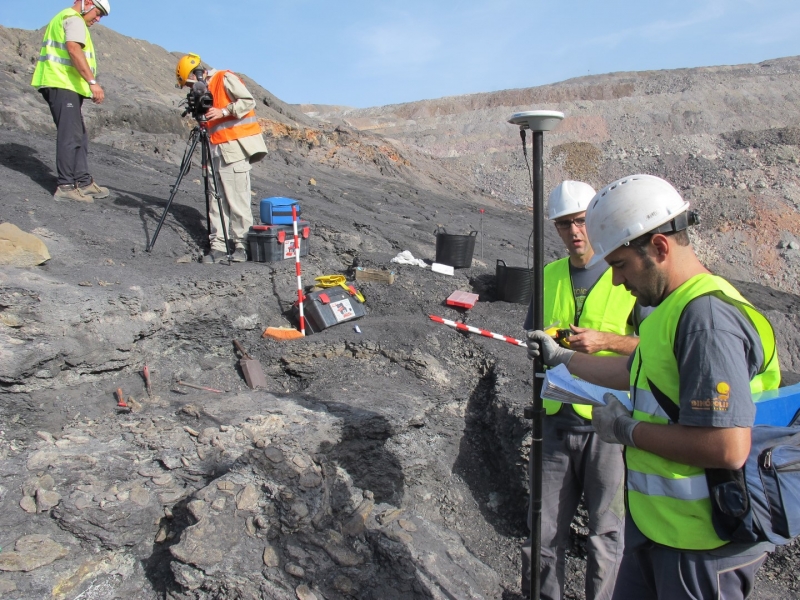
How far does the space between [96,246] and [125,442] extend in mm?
2414

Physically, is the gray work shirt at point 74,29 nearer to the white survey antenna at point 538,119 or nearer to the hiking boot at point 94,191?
the hiking boot at point 94,191

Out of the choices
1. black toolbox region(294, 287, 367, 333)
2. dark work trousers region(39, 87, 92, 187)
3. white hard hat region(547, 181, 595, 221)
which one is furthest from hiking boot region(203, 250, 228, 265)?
white hard hat region(547, 181, 595, 221)

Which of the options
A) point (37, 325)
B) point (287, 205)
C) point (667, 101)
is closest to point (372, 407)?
point (37, 325)

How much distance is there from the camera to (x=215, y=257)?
5824 millimetres

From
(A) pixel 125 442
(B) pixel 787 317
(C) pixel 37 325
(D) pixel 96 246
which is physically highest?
(D) pixel 96 246

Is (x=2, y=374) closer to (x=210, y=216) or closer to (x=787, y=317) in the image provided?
(x=210, y=216)

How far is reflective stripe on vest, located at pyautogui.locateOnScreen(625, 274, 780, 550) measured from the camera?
5.01 ft

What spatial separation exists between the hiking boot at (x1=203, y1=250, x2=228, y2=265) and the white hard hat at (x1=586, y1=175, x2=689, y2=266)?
462cm

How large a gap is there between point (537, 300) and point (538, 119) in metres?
0.71

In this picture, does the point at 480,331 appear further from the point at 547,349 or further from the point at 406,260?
the point at 547,349

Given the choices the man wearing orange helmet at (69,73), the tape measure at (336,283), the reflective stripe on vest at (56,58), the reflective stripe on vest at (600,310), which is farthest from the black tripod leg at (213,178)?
the reflective stripe on vest at (600,310)

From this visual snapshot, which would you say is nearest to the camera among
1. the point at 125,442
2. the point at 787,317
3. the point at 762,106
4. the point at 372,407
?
the point at 125,442

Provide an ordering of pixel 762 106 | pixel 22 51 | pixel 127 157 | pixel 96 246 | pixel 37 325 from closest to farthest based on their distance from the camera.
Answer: pixel 37 325, pixel 96 246, pixel 127 157, pixel 22 51, pixel 762 106

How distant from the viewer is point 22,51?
12.8 meters
